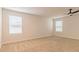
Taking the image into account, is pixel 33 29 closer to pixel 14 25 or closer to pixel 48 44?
pixel 14 25

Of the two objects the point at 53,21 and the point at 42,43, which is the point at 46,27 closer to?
the point at 53,21

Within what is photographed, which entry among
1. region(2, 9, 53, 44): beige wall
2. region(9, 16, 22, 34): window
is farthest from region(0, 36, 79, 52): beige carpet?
region(9, 16, 22, 34): window

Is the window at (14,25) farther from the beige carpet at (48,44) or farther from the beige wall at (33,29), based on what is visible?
the beige carpet at (48,44)

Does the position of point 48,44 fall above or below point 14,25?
below

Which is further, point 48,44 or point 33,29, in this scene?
point 48,44

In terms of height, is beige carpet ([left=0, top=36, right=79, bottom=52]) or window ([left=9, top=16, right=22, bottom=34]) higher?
window ([left=9, top=16, right=22, bottom=34])

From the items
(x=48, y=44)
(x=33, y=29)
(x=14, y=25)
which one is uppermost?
(x=14, y=25)

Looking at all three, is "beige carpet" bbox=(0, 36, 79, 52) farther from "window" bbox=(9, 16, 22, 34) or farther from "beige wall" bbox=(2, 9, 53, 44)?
"window" bbox=(9, 16, 22, 34)

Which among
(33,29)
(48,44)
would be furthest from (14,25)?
(48,44)

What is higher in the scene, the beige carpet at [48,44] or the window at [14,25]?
the window at [14,25]

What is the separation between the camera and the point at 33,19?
2936 mm

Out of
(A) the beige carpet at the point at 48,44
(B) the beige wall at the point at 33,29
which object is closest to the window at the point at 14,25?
(B) the beige wall at the point at 33,29
